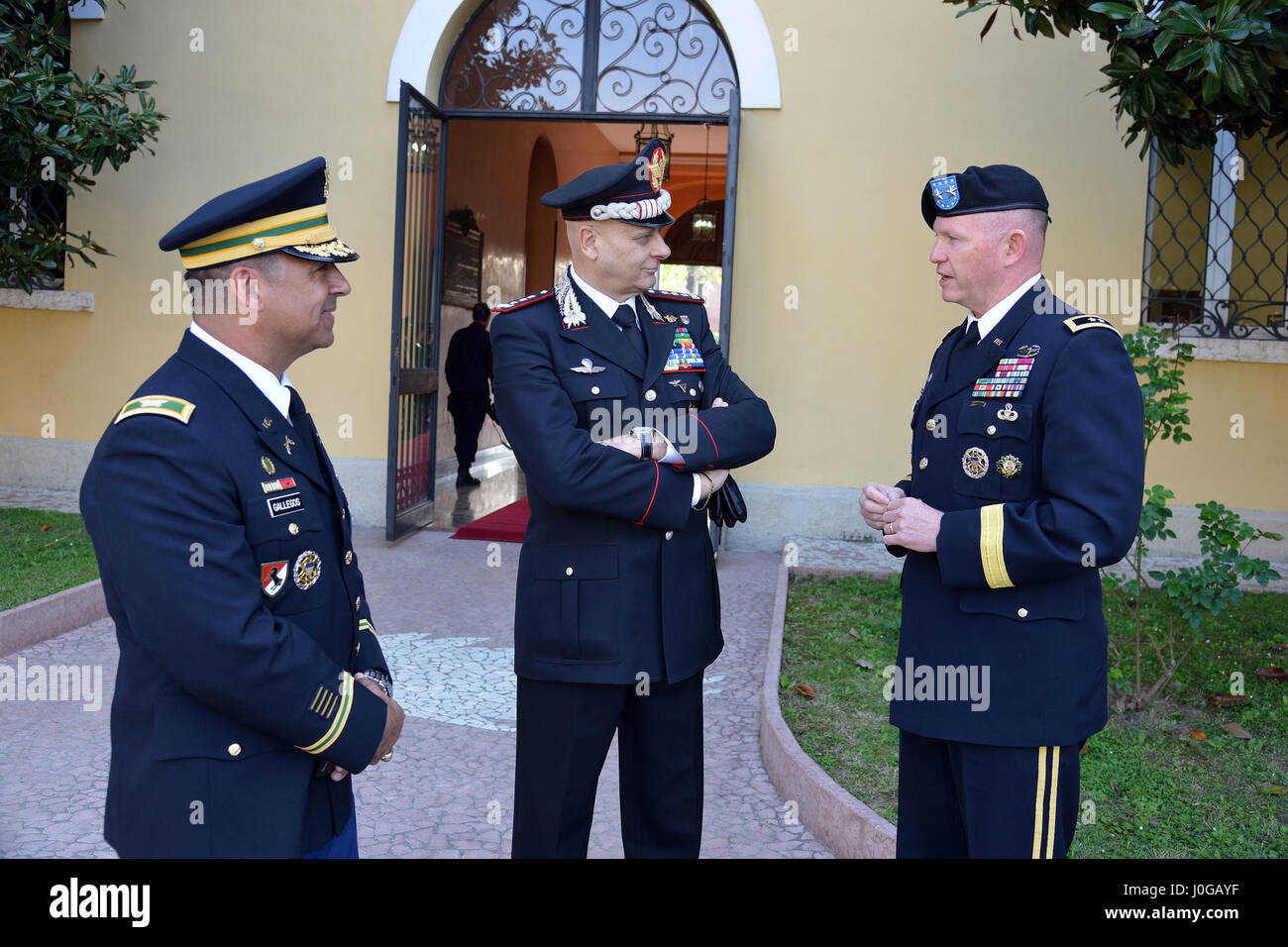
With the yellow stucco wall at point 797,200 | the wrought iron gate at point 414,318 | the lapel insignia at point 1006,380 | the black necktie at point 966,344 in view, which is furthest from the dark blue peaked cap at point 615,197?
the yellow stucco wall at point 797,200

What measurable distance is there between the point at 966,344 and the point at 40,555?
5.63 m

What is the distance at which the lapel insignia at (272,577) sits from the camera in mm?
1817

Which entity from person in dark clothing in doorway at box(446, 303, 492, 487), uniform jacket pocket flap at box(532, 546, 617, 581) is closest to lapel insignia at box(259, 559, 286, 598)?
uniform jacket pocket flap at box(532, 546, 617, 581)

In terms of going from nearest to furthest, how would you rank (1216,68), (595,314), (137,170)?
(595,314), (1216,68), (137,170)

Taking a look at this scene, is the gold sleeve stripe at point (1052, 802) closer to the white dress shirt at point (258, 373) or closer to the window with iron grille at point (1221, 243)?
the white dress shirt at point (258, 373)

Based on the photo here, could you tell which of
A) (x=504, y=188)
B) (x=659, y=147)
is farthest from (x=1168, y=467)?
(x=504, y=188)

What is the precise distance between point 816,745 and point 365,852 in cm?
166

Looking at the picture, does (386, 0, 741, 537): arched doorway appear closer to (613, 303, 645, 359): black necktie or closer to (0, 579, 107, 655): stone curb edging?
(0, 579, 107, 655): stone curb edging

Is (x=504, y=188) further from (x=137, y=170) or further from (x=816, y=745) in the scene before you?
(x=816, y=745)

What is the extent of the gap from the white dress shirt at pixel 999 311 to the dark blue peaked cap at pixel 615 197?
82 cm

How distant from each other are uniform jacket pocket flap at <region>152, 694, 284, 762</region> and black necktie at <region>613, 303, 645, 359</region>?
4.57 ft

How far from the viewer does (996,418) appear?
2262 millimetres

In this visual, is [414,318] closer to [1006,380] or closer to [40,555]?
[40,555]
